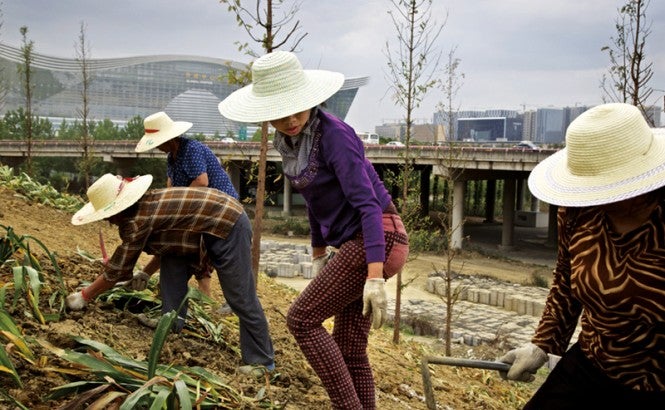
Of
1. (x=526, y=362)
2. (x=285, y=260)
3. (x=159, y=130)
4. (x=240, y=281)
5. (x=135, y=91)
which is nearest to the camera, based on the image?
(x=526, y=362)

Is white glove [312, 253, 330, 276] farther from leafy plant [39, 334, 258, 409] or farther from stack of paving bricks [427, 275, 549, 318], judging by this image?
stack of paving bricks [427, 275, 549, 318]

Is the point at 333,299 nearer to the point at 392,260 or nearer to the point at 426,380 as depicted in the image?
the point at 392,260

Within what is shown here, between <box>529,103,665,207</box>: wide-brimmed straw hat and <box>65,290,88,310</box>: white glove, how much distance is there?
260 centimetres

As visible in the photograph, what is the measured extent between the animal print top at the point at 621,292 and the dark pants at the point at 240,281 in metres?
1.80

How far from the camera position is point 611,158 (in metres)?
1.95

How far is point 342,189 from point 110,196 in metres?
1.30

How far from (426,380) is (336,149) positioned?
1270 mm

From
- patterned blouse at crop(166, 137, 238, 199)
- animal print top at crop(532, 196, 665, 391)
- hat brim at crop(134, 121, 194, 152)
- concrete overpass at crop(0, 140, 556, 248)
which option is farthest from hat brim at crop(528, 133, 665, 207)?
concrete overpass at crop(0, 140, 556, 248)

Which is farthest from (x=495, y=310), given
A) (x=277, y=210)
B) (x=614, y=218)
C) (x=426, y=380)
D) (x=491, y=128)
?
(x=491, y=128)

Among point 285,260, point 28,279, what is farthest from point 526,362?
point 285,260

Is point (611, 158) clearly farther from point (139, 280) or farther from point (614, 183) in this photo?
point (139, 280)

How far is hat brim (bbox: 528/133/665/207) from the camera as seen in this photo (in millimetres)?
1867

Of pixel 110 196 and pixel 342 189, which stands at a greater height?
pixel 342 189

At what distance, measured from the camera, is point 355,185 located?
2654mm
